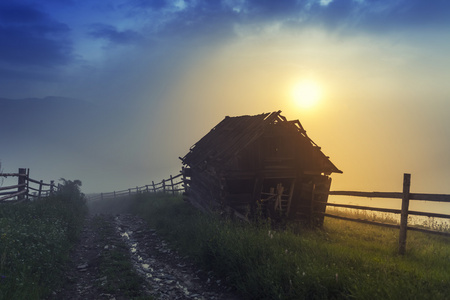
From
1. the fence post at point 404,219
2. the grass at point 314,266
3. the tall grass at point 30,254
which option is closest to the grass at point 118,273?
the tall grass at point 30,254

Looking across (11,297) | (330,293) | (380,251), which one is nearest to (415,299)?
(330,293)

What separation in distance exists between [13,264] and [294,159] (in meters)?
11.7

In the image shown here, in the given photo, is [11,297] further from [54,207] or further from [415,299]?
[54,207]

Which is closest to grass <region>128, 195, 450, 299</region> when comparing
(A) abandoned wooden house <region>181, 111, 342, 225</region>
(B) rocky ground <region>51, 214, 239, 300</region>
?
(B) rocky ground <region>51, 214, 239, 300</region>

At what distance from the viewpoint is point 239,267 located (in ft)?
26.3

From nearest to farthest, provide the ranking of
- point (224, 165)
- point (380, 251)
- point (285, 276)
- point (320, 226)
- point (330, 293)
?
point (330, 293)
point (285, 276)
point (380, 251)
point (224, 165)
point (320, 226)

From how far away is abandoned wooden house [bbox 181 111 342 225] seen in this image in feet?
47.6

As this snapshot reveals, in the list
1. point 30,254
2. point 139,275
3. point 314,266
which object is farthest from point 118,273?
point 314,266

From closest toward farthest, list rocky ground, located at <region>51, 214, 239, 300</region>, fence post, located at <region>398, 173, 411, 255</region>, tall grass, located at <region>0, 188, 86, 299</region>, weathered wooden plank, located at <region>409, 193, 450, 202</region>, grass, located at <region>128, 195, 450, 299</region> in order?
grass, located at <region>128, 195, 450, 299</region> < tall grass, located at <region>0, 188, 86, 299</region> < rocky ground, located at <region>51, 214, 239, 300</region> < weathered wooden plank, located at <region>409, 193, 450, 202</region> < fence post, located at <region>398, 173, 411, 255</region>

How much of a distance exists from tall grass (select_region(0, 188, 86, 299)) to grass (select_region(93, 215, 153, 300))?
1.13 metres

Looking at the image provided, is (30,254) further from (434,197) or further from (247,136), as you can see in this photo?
(434,197)

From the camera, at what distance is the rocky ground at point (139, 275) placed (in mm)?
7531

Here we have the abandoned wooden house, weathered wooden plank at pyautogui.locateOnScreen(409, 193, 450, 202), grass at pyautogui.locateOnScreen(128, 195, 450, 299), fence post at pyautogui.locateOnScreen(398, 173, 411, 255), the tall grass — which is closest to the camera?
grass at pyautogui.locateOnScreen(128, 195, 450, 299)

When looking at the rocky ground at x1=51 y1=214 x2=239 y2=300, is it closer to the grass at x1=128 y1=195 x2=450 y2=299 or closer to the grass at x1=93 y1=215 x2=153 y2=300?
the grass at x1=93 y1=215 x2=153 y2=300
